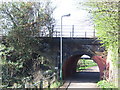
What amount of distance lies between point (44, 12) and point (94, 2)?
1295 cm

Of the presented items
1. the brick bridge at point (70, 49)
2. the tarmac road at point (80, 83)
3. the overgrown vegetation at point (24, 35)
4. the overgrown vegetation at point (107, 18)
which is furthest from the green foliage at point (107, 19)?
the brick bridge at point (70, 49)

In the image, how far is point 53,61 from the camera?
19.4 metres

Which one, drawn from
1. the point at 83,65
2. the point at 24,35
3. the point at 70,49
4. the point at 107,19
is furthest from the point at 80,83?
the point at 83,65

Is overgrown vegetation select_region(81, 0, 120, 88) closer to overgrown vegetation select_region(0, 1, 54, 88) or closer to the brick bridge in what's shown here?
overgrown vegetation select_region(0, 1, 54, 88)

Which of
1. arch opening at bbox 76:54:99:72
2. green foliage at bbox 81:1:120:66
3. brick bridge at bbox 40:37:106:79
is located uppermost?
green foliage at bbox 81:1:120:66

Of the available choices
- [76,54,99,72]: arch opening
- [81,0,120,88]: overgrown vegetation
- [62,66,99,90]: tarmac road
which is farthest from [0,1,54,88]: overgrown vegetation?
[76,54,99,72]: arch opening

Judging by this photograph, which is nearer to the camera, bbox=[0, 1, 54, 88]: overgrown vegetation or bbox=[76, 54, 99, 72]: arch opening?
bbox=[0, 1, 54, 88]: overgrown vegetation

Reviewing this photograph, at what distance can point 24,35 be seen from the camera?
690 inches

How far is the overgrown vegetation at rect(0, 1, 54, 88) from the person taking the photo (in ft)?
54.6

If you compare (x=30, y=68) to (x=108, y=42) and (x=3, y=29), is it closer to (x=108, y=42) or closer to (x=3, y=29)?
(x=3, y=29)

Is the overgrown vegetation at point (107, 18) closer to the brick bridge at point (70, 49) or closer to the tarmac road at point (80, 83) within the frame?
the tarmac road at point (80, 83)

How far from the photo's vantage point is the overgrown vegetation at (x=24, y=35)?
655 inches

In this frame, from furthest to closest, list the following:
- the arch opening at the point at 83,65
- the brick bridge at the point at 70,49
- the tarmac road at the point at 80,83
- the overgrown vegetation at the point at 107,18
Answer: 1. the arch opening at the point at 83,65
2. the brick bridge at the point at 70,49
3. the tarmac road at the point at 80,83
4. the overgrown vegetation at the point at 107,18

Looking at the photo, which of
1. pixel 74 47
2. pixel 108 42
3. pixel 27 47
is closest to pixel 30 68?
pixel 27 47
